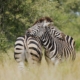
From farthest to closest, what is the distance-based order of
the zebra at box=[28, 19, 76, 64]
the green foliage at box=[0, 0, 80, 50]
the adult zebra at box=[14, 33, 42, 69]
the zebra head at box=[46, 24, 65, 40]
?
1. the green foliage at box=[0, 0, 80, 50]
2. the zebra head at box=[46, 24, 65, 40]
3. the zebra at box=[28, 19, 76, 64]
4. the adult zebra at box=[14, 33, 42, 69]

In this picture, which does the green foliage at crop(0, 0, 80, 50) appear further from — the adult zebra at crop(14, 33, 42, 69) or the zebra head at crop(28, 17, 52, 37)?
the adult zebra at crop(14, 33, 42, 69)

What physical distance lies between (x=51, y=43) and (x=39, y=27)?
48cm

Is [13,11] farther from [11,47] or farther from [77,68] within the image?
[77,68]

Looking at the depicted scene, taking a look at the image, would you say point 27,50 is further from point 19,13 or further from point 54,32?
point 19,13

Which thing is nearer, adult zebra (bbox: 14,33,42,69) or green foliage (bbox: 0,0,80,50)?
adult zebra (bbox: 14,33,42,69)

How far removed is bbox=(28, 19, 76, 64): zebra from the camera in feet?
30.2

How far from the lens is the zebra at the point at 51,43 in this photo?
30.2 feet

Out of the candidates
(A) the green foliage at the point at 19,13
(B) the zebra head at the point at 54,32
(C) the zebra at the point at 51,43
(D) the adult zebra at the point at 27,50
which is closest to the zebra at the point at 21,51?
(D) the adult zebra at the point at 27,50

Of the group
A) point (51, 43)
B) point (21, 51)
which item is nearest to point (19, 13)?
point (51, 43)

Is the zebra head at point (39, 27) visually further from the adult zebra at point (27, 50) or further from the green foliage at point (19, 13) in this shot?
the green foliage at point (19, 13)

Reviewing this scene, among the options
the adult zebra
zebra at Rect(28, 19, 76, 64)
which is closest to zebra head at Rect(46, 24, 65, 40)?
zebra at Rect(28, 19, 76, 64)

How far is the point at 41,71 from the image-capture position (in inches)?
275

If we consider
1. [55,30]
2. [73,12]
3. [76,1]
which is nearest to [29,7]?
[55,30]

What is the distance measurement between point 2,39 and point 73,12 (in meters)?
20.4
